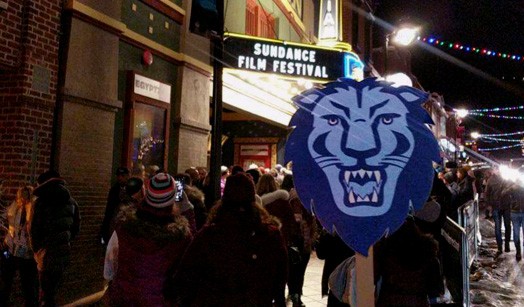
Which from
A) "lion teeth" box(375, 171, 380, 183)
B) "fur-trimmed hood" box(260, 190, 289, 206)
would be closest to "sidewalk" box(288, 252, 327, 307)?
"fur-trimmed hood" box(260, 190, 289, 206)

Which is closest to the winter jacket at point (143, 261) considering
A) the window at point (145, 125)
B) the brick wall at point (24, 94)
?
the brick wall at point (24, 94)

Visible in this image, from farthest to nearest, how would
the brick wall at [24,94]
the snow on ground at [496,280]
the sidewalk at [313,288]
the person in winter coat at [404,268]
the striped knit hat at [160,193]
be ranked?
the snow on ground at [496,280]
the sidewalk at [313,288]
the brick wall at [24,94]
the striped knit hat at [160,193]
the person in winter coat at [404,268]

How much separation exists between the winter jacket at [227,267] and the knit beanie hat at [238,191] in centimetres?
12

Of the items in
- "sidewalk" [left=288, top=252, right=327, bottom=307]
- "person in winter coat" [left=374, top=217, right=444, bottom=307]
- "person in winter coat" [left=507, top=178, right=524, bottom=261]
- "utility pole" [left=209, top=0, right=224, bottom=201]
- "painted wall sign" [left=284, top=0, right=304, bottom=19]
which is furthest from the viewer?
"painted wall sign" [left=284, top=0, right=304, bottom=19]

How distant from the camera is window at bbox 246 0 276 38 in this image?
531 inches

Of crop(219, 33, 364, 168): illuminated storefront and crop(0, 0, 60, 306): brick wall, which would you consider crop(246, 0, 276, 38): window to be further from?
crop(0, 0, 60, 306): brick wall

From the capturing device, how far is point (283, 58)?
10508 millimetres

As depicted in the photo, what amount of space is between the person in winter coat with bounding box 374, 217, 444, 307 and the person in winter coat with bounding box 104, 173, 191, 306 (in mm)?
1422

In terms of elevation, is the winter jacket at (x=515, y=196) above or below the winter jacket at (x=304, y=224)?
above

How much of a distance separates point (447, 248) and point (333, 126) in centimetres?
306

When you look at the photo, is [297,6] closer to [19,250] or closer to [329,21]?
[329,21]

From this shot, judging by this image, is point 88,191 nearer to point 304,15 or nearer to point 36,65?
point 36,65

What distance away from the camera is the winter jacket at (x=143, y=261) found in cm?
346

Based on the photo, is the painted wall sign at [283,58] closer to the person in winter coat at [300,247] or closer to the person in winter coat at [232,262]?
the person in winter coat at [300,247]
